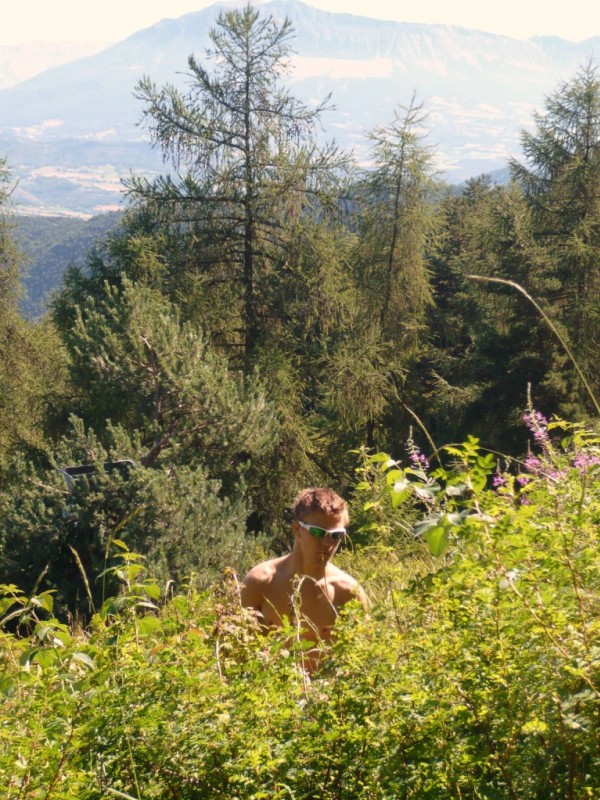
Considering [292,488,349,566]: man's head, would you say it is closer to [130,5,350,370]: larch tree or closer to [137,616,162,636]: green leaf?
[137,616,162,636]: green leaf

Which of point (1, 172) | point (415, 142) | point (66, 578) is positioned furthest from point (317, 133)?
point (66, 578)

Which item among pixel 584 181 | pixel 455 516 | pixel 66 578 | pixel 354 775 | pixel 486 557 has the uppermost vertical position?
pixel 584 181

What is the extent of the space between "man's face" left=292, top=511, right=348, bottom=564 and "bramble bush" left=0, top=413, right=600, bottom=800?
142cm

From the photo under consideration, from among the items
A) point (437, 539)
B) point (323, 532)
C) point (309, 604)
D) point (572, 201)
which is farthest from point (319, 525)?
point (572, 201)

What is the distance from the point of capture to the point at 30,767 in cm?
173

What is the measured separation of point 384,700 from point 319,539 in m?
1.81

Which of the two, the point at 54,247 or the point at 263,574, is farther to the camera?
the point at 54,247

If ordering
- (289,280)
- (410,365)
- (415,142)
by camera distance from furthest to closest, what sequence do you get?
(410,365)
(415,142)
(289,280)

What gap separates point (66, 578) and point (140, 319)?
392 cm

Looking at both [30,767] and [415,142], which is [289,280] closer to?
[415,142]

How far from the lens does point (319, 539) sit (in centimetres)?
371

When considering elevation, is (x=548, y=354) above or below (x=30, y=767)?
below

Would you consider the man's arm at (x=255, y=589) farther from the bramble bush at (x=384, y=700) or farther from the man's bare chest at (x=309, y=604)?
the bramble bush at (x=384, y=700)

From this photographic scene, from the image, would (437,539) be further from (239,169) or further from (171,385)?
(239,169)
